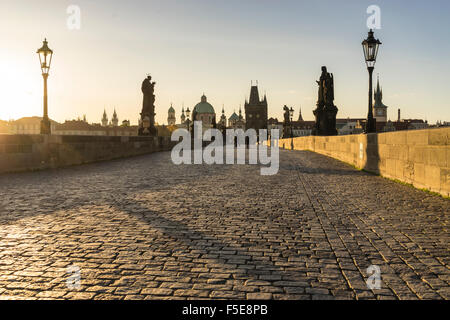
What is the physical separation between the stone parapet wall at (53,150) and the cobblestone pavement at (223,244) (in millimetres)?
4381

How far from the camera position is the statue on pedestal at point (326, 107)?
28.2 metres

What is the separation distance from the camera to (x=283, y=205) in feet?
23.5

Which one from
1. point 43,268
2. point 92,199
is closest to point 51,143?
point 92,199

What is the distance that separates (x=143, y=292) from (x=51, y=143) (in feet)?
41.3

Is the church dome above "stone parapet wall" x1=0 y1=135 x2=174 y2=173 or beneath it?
above

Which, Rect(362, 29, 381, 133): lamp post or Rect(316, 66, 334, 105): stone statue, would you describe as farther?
Rect(316, 66, 334, 105): stone statue

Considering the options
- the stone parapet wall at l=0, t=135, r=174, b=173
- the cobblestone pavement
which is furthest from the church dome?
the cobblestone pavement

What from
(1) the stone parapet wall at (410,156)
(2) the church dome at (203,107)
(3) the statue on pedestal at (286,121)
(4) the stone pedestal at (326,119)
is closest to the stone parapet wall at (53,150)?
(1) the stone parapet wall at (410,156)

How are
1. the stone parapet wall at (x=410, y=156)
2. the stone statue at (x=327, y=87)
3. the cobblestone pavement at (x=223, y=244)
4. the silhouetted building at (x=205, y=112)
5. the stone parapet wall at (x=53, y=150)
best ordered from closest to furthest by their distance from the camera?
the cobblestone pavement at (x=223, y=244), the stone parapet wall at (x=410, y=156), the stone parapet wall at (x=53, y=150), the stone statue at (x=327, y=87), the silhouetted building at (x=205, y=112)

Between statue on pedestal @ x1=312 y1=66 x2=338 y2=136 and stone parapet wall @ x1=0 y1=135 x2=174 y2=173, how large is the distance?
44.8ft

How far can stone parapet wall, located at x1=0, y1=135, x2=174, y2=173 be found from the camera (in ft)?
41.3

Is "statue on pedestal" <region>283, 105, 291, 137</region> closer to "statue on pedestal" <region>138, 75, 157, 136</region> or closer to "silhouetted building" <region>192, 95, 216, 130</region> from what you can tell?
"statue on pedestal" <region>138, 75, 157, 136</region>

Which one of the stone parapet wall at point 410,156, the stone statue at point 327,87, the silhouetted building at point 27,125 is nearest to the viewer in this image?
the stone parapet wall at point 410,156

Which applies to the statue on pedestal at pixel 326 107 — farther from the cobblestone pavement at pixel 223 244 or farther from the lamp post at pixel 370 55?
the cobblestone pavement at pixel 223 244
